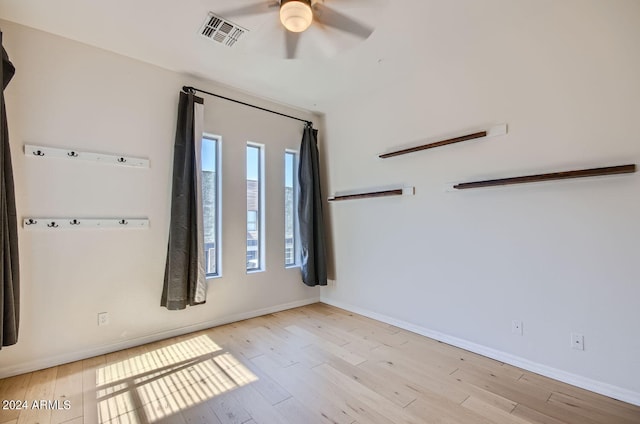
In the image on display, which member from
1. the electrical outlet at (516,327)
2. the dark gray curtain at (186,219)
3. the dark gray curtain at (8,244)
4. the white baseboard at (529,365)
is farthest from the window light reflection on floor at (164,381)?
the electrical outlet at (516,327)

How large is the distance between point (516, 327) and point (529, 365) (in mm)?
277

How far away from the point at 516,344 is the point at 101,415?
2.93 m

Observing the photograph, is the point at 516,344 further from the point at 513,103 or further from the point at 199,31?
the point at 199,31

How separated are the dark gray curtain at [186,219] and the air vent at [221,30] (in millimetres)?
802

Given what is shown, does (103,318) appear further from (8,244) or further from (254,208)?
(254,208)

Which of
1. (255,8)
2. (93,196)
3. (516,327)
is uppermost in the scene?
(255,8)

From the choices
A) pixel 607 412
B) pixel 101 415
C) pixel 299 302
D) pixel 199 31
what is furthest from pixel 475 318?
pixel 199 31

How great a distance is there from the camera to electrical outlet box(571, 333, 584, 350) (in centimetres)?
204

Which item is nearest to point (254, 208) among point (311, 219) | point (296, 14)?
point (311, 219)

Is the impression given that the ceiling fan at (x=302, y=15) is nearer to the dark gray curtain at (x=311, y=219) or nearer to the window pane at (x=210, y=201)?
the window pane at (x=210, y=201)

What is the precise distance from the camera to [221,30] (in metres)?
2.29

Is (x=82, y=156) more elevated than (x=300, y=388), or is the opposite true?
(x=82, y=156)

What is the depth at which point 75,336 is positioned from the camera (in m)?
2.44

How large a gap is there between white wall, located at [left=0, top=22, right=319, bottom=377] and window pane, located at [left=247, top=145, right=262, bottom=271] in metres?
0.31
